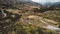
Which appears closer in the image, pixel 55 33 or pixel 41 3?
pixel 55 33

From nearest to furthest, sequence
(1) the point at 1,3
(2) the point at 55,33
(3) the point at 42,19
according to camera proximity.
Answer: (2) the point at 55,33 < (3) the point at 42,19 < (1) the point at 1,3

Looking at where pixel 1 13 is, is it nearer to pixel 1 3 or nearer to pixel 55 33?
pixel 1 3

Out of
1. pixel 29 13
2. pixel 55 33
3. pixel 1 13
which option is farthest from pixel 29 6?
pixel 55 33

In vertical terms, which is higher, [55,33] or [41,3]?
[41,3]

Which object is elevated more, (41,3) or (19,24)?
(41,3)

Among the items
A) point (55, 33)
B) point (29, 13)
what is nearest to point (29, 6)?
point (29, 13)

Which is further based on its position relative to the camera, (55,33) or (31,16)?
(31,16)

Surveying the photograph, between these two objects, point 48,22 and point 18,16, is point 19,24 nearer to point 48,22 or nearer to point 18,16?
point 18,16

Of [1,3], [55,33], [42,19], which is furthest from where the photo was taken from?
[1,3]

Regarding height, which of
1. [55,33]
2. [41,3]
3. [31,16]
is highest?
[41,3]
